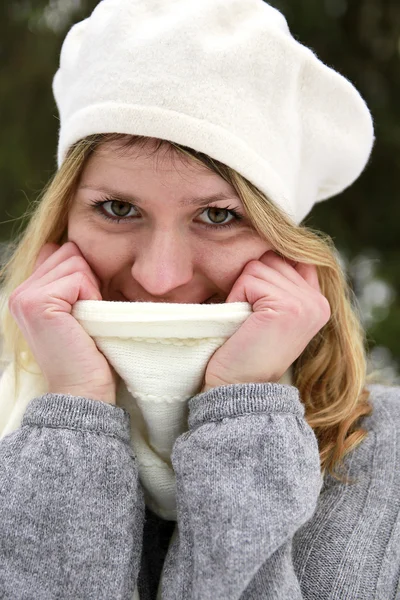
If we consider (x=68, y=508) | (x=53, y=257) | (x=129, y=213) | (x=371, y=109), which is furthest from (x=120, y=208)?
(x=371, y=109)

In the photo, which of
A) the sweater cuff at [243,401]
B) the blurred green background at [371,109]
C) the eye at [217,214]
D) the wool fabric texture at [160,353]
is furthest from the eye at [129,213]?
the blurred green background at [371,109]

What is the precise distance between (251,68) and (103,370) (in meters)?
0.82

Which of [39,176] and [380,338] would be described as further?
[39,176]

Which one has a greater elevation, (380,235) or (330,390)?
(330,390)

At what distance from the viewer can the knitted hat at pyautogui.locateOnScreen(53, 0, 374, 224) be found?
162 centimetres

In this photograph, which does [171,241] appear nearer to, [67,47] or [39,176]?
[67,47]

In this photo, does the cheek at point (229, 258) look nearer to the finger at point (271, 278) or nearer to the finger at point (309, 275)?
the finger at point (271, 278)

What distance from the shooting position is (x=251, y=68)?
5.41ft

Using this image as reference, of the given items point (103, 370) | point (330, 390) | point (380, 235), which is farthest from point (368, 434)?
point (380, 235)

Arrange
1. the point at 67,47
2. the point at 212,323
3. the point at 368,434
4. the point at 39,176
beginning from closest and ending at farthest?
the point at 212,323
the point at 368,434
the point at 67,47
the point at 39,176

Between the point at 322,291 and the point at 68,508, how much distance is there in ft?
3.09

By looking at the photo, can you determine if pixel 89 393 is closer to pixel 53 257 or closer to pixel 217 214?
pixel 53 257

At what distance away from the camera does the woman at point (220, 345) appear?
4.72 ft

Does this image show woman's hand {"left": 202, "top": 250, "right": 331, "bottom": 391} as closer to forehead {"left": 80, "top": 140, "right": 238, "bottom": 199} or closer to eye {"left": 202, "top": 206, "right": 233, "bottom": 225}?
eye {"left": 202, "top": 206, "right": 233, "bottom": 225}
